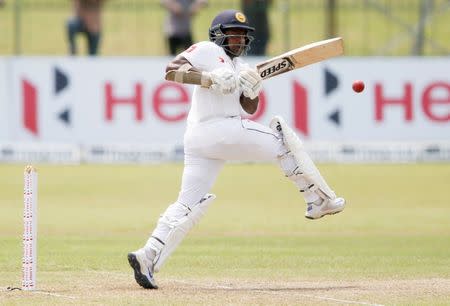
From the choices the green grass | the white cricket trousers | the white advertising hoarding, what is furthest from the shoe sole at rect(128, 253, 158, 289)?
the green grass

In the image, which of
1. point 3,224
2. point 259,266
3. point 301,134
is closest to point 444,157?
point 301,134

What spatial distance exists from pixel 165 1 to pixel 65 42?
5380 mm

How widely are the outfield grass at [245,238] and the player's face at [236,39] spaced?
1.64 meters

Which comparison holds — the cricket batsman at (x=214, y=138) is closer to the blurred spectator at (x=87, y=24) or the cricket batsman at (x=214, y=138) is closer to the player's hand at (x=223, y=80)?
the player's hand at (x=223, y=80)

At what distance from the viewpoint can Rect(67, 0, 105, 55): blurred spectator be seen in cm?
2158

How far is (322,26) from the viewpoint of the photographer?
2280 cm

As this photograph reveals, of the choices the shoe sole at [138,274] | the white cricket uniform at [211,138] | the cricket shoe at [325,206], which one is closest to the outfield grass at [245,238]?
the shoe sole at [138,274]

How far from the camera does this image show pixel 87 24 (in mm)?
21781

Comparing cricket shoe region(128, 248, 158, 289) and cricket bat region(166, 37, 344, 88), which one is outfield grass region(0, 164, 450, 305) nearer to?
cricket shoe region(128, 248, 158, 289)

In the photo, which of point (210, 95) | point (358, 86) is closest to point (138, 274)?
point (210, 95)

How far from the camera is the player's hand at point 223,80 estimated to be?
28.2ft

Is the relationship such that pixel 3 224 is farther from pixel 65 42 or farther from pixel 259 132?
pixel 65 42

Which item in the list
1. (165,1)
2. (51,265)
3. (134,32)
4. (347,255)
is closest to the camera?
(51,265)

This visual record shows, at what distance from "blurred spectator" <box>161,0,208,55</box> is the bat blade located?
39.5 feet
